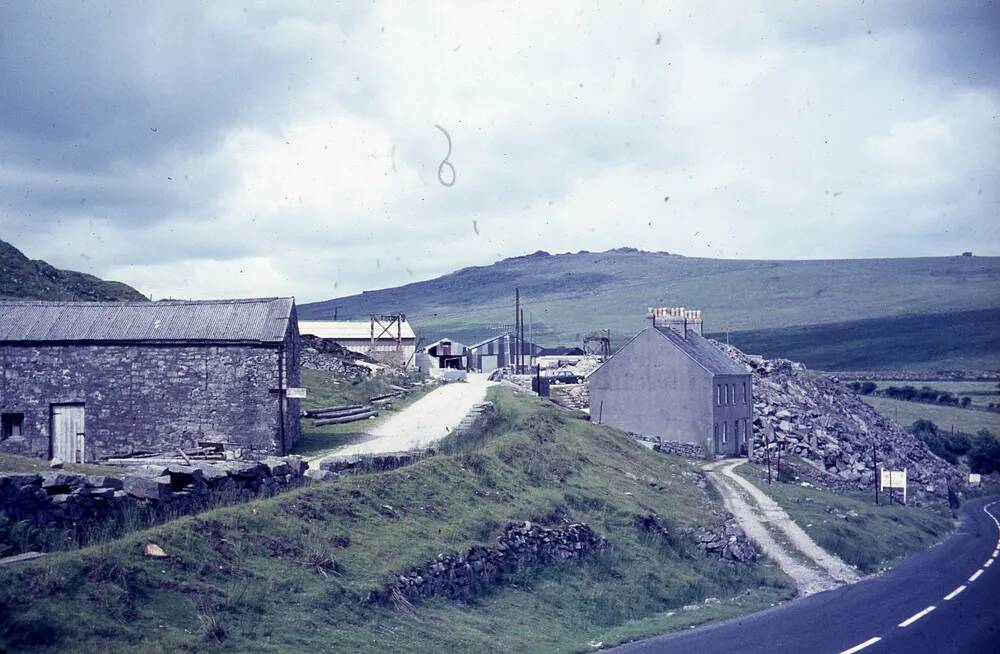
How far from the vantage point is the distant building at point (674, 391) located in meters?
58.6

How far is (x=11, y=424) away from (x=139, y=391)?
4.65m

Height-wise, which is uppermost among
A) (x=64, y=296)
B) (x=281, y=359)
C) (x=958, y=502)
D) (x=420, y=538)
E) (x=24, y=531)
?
(x=64, y=296)

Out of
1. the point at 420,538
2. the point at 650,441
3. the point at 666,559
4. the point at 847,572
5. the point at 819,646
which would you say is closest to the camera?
the point at 819,646

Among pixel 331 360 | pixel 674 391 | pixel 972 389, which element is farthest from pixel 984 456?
pixel 331 360

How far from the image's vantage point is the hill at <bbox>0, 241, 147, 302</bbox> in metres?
59.3

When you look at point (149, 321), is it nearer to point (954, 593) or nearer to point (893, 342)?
point (954, 593)

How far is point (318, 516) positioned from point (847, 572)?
70.9 ft

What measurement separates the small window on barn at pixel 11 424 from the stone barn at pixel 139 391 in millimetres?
36

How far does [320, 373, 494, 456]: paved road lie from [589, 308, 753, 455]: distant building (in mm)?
13779

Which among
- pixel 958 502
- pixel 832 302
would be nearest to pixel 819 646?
pixel 958 502

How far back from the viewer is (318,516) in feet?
60.1

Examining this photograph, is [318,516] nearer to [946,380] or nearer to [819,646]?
[819,646]

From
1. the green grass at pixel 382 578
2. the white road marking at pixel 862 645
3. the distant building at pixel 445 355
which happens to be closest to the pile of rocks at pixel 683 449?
the green grass at pixel 382 578

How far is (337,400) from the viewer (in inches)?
1700
